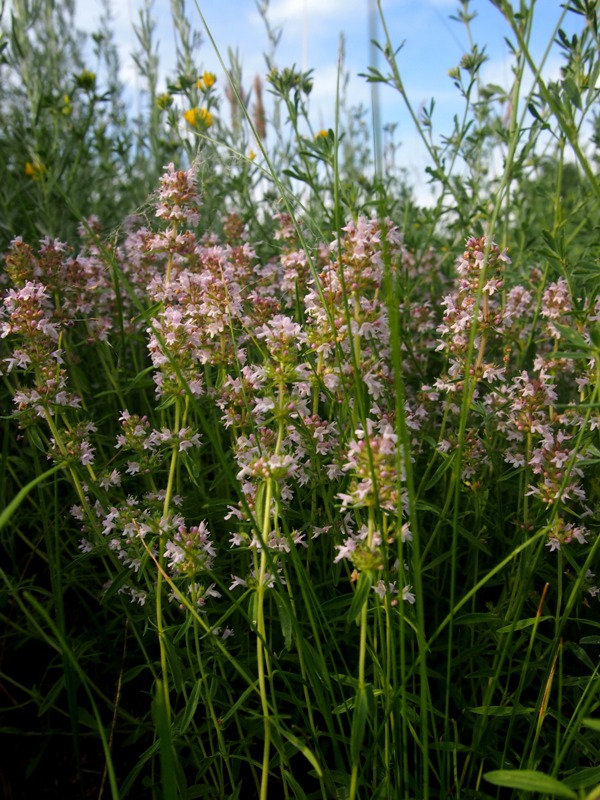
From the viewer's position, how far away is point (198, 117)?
11.8 ft

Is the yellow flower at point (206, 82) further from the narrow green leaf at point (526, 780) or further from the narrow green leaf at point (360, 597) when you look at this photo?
the narrow green leaf at point (526, 780)

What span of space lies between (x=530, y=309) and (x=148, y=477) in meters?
1.65

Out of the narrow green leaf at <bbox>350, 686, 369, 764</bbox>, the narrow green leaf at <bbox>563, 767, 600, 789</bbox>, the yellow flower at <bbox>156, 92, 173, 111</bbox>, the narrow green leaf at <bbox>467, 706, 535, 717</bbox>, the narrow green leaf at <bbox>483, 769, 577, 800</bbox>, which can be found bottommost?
the narrow green leaf at <bbox>467, 706, 535, 717</bbox>

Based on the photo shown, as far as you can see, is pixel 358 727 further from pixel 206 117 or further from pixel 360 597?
pixel 206 117

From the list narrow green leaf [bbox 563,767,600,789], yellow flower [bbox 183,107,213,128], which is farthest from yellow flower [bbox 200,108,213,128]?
narrow green leaf [bbox 563,767,600,789]

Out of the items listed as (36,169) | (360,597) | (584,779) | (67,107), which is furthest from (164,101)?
(584,779)

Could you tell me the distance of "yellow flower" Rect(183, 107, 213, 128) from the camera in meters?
3.61

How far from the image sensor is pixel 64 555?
92.7 inches

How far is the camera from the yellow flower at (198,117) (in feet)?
11.8

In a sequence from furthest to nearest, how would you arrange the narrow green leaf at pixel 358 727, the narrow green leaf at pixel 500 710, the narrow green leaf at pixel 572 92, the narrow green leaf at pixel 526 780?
the narrow green leaf at pixel 572 92 → the narrow green leaf at pixel 500 710 → the narrow green leaf at pixel 358 727 → the narrow green leaf at pixel 526 780

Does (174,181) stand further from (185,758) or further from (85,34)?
(85,34)

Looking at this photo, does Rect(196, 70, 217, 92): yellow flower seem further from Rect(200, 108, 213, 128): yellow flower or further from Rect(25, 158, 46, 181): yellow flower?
Rect(25, 158, 46, 181): yellow flower

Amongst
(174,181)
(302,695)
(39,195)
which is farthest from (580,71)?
(39,195)

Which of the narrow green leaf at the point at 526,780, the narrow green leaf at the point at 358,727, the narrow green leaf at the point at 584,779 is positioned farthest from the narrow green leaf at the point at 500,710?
the narrow green leaf at the point at 526,780
